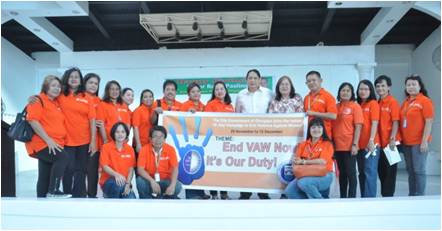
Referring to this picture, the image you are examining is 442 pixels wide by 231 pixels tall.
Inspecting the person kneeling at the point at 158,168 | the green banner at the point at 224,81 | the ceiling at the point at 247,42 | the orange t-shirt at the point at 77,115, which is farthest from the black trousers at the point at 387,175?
the green banner at the point at 224,81

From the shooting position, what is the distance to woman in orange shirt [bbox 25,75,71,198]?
321cm

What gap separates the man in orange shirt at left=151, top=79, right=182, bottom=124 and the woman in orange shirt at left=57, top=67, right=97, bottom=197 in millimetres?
589

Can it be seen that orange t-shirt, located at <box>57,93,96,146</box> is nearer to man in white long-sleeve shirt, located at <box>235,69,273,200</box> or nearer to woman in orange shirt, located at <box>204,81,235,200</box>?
woman in orange shirt, located at <box>204,81,235,200</box>

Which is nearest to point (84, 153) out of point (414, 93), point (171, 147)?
point (171, 147)

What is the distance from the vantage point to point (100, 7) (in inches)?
265

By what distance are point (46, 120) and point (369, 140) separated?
9.50ft

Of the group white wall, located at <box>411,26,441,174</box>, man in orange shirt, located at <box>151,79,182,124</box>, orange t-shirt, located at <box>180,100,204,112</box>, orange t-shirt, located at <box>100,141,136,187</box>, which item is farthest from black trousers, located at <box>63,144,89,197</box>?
white wall, located at <box>411,26,441,174</box>

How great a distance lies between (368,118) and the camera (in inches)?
145

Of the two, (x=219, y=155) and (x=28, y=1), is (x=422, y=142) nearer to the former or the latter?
(x=219, y=155)

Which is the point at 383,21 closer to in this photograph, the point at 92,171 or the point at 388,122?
the point at 388,122

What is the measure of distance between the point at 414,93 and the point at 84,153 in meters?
3.11

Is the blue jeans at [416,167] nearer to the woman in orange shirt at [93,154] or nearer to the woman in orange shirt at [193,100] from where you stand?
the woman in orange shirt at [193,100]

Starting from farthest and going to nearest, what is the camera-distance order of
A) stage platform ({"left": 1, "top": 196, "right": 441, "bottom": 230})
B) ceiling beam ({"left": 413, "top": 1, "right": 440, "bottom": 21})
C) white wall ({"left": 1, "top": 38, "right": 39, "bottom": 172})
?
white wall ({"left": 1, "top": 38, "right": 39, "bottom": 172}) < ceiling beam ({"left": 413, "top": 1, "right": 440, "bottom": 21}) < stage platform ({"left": 1, "top": 196, "right": 441, "bottom": 230})

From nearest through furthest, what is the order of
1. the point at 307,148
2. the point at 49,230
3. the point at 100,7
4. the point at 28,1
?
1. the point at 49,230
2. the point at 307,148
3. the point at 28,1
4. the point at 100,7
